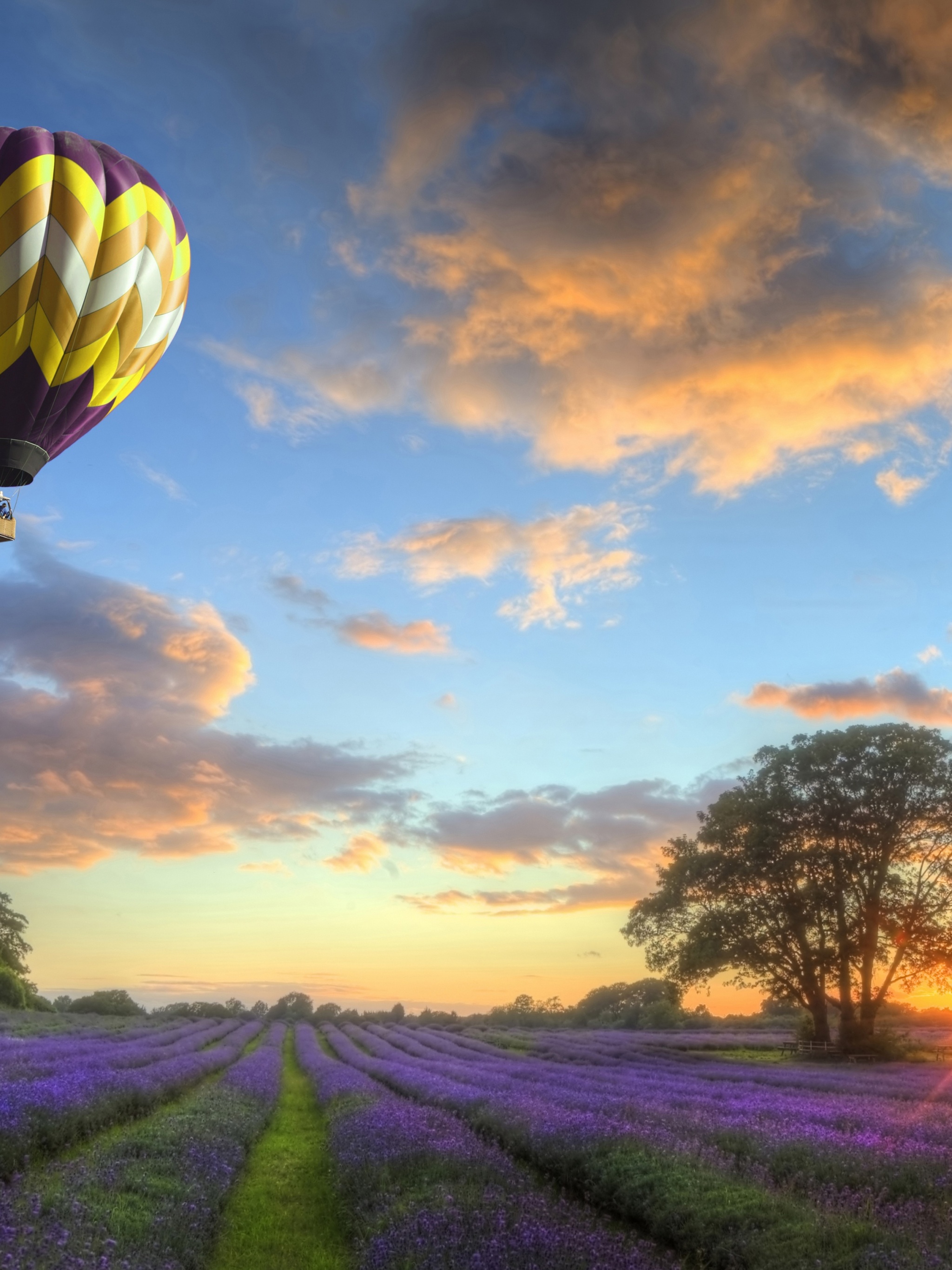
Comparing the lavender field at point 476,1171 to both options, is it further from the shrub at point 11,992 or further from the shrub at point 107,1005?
the shrub at point 107,1005

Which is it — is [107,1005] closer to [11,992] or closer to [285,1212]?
[11,992]

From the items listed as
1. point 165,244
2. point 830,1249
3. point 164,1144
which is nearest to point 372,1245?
point 830,1249

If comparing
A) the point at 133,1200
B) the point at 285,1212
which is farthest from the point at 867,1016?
the point at 133,1200

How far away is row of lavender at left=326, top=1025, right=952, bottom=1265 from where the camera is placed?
6.65m

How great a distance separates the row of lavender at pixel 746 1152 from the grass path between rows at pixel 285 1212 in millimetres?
2628

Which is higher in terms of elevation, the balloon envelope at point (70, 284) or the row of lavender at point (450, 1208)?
the balloon envelope at point (70, 284)

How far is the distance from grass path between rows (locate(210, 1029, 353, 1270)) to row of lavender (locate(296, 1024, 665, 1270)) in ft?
0.86

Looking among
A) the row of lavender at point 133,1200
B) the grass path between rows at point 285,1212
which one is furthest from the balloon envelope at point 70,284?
the grass path between rows at point 285,1212

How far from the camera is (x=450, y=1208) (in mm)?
7211

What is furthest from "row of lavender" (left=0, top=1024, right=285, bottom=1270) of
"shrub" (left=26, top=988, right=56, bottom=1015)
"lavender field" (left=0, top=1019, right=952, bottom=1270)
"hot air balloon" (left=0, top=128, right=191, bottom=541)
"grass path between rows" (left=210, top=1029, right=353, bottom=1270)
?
"shrub" (left=26, top=988, right=56, bottom=1015)

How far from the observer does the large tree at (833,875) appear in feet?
91.2

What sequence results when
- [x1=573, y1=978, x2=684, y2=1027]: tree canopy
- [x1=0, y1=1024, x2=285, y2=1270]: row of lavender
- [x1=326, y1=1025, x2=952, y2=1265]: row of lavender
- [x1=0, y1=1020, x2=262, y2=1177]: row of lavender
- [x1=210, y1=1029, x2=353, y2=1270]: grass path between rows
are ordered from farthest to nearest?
1. [x1=573, y1=978, x2=684, y2=1027]: tree canopy
2. [x1=0, y1=1020, x2=262, y2=1177]: row of lavender
3. [x1=210, y1=1029, x2=353, y2=1270]: grass path between rows
4. [x1=326, y1=1025, x2=952, y2=1265]: row of lavender
5. [x1=0, y1=1024, x2=285, y2=1270]: row of lavender

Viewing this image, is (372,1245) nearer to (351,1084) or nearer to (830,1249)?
(830,1249)

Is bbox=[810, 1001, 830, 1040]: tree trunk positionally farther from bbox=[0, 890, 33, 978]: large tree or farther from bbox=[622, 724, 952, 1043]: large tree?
bbox=[0, 890, 33, 978]: large tree
